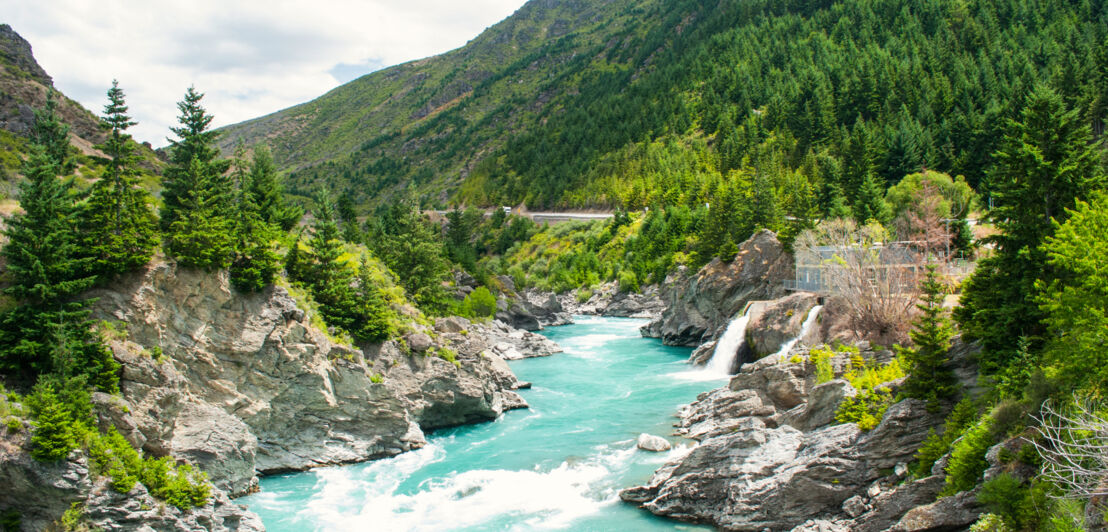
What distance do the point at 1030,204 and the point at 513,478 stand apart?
71.6 ft

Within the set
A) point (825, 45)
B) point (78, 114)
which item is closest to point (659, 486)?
point (78, 114)

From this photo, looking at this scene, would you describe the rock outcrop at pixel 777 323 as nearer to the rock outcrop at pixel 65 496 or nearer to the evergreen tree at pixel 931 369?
the evergreen tree at pixel 931 369

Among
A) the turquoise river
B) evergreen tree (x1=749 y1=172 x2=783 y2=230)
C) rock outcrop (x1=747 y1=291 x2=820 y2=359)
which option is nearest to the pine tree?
the turquoise river

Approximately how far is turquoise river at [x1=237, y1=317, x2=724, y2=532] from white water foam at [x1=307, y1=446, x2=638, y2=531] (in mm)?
44

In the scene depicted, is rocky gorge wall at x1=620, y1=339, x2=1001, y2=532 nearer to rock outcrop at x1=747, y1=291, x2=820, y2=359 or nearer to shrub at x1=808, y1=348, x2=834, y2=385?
shrub at x1=808, y1=348, x2=834, y2=385

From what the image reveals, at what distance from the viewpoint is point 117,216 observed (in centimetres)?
2486

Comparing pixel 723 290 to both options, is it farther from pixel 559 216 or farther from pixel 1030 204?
pixel 559 216

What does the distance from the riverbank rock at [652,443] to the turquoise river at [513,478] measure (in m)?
0.48

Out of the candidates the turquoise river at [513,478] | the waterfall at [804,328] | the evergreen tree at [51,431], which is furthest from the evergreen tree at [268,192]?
the waterfall at [804,328]

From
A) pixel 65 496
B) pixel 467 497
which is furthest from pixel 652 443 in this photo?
pixel 65 496

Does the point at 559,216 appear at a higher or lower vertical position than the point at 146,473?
higher

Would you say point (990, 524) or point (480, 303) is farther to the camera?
point (480, 303)

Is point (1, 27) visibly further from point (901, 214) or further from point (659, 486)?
point (901, 214)

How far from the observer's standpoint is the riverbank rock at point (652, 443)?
31.2 m
